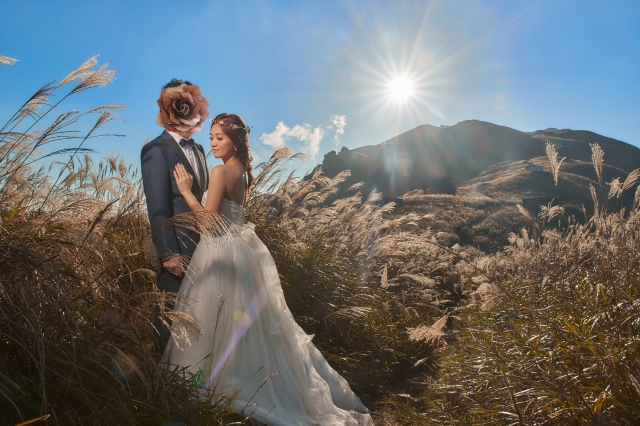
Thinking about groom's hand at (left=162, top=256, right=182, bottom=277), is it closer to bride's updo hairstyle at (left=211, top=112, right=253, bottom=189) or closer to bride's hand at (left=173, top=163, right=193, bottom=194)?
bride's hand at (left=173, top=163, right=193, bottom=194)

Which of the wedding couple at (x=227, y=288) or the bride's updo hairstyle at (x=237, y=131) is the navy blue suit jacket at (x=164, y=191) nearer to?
the wedding couple at (x=227, y=288)

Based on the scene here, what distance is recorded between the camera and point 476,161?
70.4 meters

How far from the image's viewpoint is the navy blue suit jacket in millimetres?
2973

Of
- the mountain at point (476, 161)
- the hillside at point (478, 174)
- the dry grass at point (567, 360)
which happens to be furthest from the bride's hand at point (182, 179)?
the mountain at point (476, 161)

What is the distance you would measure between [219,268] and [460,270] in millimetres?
5977

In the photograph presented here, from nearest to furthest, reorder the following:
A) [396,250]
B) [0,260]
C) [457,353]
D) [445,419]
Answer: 1. [0,260]
2. [445,419]
3. [457,353]
4. [396,250]

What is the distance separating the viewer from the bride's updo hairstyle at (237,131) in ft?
11.1

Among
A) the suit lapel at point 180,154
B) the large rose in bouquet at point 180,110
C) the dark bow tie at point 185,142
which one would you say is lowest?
the suit lapel at point 180,154

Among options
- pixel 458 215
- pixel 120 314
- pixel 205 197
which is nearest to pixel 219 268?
pixel 205 197

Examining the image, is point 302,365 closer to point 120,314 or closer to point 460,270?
point 120,314

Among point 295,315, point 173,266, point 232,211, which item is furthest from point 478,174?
point 173,266

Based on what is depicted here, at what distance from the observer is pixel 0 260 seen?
190cm

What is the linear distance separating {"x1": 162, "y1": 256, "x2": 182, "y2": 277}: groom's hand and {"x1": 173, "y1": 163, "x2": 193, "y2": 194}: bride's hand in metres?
0.46

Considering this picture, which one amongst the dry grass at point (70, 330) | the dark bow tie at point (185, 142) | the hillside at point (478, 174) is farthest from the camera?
the hillside at point (478, 174)
